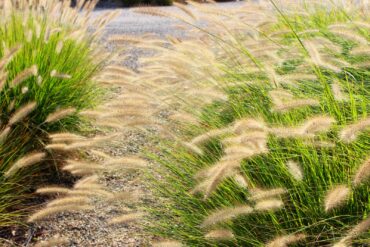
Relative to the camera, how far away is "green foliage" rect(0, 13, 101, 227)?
12.3 ft

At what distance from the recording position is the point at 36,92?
13.4 ft

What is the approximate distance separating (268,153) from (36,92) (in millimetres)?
1861

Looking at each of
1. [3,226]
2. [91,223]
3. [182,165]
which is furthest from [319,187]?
[3,226]

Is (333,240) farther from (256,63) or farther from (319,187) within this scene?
(256,63)

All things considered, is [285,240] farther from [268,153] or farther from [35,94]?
[35,94]

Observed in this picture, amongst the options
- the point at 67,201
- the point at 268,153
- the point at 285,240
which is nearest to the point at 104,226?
the point at 67,201

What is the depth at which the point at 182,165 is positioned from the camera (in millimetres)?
3174

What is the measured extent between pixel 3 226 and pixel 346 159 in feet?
6.59

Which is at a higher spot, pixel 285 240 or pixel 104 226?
pixel 285 240

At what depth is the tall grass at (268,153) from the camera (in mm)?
2412

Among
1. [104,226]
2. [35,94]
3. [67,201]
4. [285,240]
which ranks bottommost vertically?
[104,226]

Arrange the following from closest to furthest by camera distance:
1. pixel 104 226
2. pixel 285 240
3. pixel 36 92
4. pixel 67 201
Result: pixel 285 240 → pixel 67 201 → pixel 104 226 → pixel 36 92

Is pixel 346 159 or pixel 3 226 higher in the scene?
pixel 346 159

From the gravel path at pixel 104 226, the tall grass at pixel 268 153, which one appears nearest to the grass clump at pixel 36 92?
A: the gravel path at pixel 104 226
